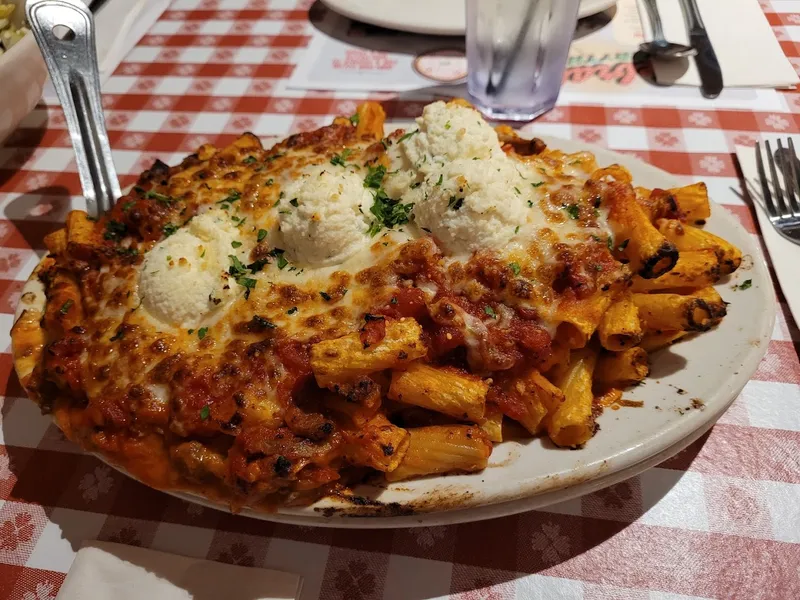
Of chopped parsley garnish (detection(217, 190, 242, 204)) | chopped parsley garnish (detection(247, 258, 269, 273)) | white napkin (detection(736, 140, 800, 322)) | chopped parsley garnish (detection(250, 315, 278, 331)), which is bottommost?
white napkin (detection(736, 140, 800, 322))

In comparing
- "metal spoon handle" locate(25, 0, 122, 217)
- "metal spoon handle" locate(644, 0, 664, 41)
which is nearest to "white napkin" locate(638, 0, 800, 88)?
"metal spoon handle" locate(644, 0, 664, 41)

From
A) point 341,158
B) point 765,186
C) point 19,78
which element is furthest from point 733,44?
point 19,78

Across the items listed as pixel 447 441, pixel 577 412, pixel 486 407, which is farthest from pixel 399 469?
pixel 577 412

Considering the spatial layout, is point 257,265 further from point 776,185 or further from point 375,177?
point 776,185

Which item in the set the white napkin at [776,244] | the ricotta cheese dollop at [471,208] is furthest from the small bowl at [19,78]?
the white napkin at [776,244]

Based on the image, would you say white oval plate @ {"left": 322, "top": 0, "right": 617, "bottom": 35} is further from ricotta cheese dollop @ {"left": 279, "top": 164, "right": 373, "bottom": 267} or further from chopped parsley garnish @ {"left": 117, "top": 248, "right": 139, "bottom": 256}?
chopped parsley garnish @ {"left": 117, "top": 248, "right": 139, "bottom": 256}

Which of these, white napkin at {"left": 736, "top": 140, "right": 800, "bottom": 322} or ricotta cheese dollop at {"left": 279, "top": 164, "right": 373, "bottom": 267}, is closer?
ricotta cheese dollop at {"left": 279, "top": 164, "right": 373, "bottom": 267}
